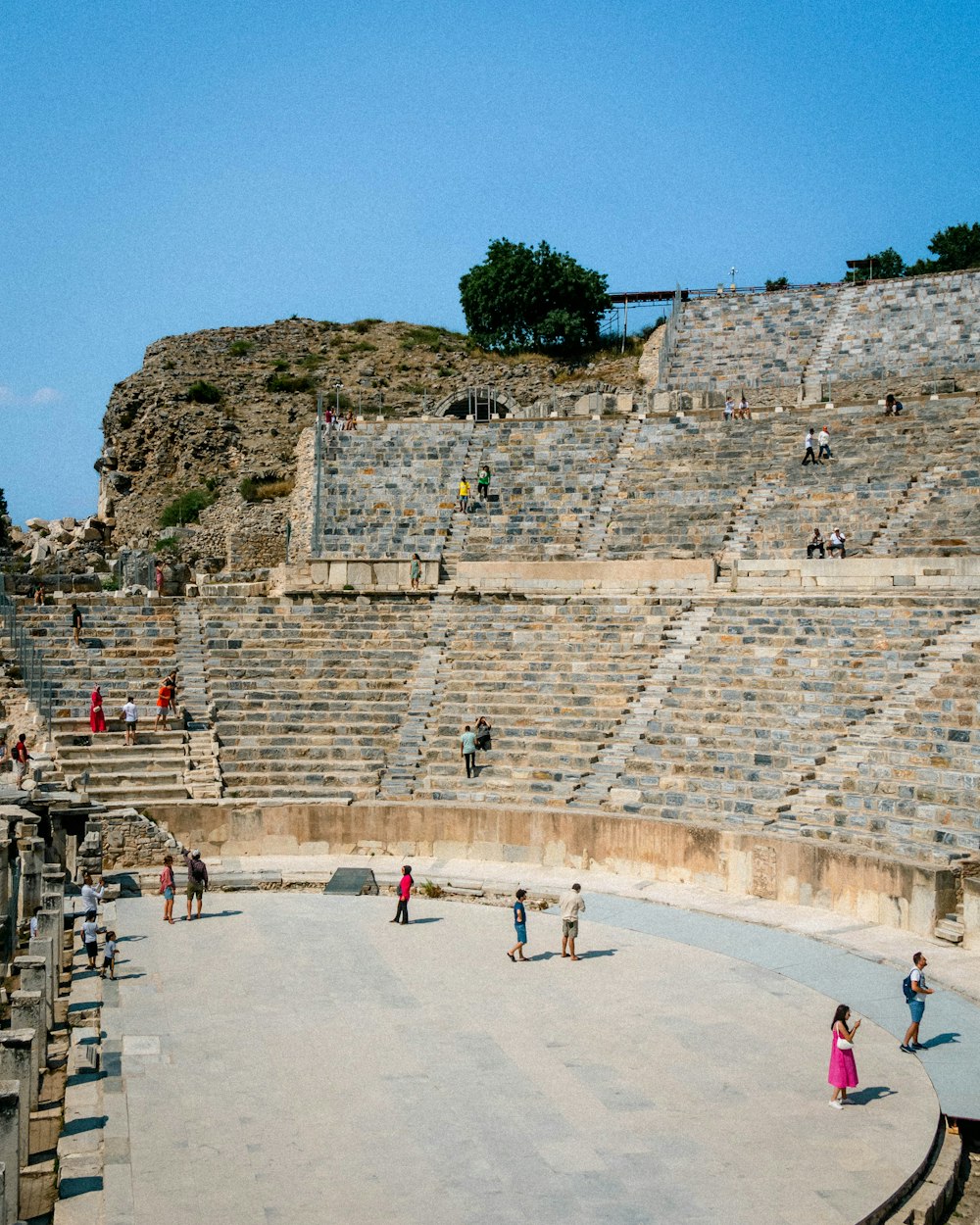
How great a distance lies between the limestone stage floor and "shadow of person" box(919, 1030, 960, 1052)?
483mm

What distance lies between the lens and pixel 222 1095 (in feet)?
43.2

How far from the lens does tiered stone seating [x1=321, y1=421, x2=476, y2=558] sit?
117 ft

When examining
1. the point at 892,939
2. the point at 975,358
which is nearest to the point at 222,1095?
the point at 892,939

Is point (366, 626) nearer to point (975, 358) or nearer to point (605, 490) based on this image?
point (605, 490)

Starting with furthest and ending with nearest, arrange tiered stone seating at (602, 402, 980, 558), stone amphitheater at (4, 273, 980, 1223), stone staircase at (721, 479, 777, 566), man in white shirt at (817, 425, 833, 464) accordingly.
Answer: man in white shirt at (817, 425, 833, 464) < stone staircase at (721, 479, 777, 566) < tiered stone seating at (602, 402, 980, 558) < stone amphitheater at (4, 273, 980, 1223)

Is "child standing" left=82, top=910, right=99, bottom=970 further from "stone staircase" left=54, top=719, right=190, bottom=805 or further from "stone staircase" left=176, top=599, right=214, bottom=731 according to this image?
"stone staircase" left=176, top=599, right=214, bottom=731

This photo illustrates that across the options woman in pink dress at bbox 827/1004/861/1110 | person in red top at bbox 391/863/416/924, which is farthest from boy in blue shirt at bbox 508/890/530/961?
woman in pink dress at bbox 827/1004/861/1110

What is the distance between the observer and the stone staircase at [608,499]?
33.8 meters

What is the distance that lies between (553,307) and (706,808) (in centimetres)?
3453

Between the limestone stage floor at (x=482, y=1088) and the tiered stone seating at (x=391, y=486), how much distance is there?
57.0 feet

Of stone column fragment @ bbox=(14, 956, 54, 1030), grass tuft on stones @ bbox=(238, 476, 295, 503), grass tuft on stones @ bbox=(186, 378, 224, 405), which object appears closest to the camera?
stone column fragment @ bbox=(14, 956, 54, 1030)

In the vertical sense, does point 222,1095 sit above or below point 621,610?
below

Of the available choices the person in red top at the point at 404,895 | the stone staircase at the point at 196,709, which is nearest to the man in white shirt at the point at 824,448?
the stone staircase at the point at 196,709

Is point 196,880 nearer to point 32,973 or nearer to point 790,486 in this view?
point 32,973
